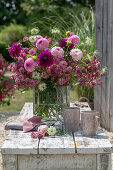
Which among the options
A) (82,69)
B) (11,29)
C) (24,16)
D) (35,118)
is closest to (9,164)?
(35,118)

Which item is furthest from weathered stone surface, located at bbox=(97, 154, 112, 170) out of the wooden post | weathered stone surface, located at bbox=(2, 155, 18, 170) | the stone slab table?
the wooden post

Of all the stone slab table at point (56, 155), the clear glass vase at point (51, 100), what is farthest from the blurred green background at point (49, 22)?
the stone slab table at point (56, 155)

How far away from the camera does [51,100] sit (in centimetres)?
226

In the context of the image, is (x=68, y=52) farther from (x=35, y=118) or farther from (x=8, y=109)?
(x=8, y=109)

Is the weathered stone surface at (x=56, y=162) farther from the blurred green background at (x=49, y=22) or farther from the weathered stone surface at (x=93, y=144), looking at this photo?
the blurred green background at (x=49, y=22)

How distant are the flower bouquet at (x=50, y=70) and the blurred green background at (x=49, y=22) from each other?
245 mm

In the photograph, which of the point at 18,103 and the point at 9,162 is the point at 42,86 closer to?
the point at 9,162

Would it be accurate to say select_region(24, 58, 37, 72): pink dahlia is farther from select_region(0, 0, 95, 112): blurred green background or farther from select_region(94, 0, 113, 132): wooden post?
select_region(94, 0, 113, 132): wooden post

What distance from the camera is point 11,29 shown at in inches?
490

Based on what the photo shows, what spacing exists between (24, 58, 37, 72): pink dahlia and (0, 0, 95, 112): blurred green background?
0.50 metres

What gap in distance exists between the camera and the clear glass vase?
225 centimetres

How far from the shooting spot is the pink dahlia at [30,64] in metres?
2.04

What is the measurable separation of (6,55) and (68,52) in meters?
8.75

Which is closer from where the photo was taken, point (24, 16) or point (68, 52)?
point (68, 52)
